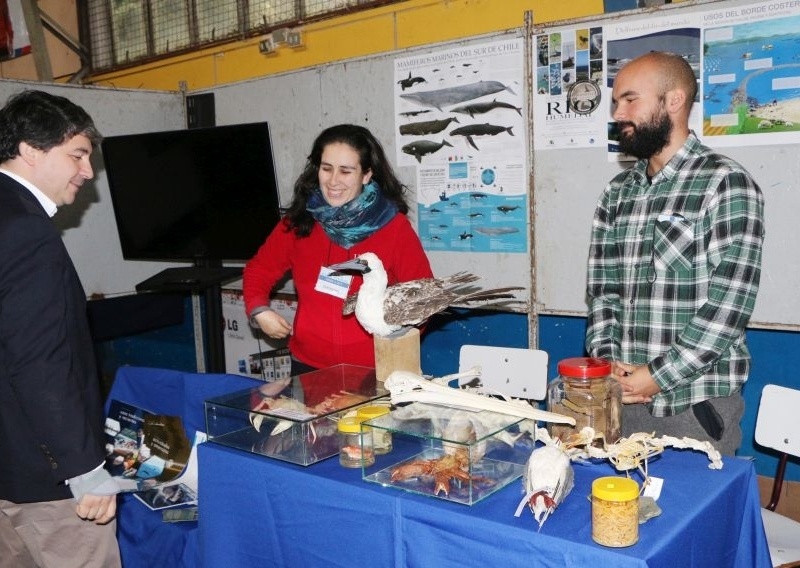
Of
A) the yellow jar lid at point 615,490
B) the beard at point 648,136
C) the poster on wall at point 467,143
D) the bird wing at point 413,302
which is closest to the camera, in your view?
the yellow jar lid at point 615,490

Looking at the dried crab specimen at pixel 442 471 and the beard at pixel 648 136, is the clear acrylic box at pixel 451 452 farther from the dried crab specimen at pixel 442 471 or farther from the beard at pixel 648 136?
the beard at pixel 648 136

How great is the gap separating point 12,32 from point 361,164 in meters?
3.87

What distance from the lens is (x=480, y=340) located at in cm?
321

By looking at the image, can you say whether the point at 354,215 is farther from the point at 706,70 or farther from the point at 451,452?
the point at 706,70

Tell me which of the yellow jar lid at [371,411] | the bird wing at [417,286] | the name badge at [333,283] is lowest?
the yellow jar lid at [371,411]

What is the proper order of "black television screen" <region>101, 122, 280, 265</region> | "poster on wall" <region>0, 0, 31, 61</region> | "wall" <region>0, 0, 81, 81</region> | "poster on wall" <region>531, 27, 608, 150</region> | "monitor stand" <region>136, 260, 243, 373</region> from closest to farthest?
1. "poster on wall" <region>531, 27, 608, 150</region>
2. "black television screen" <region>101, 122, 280, 265</region>
3. "monitor stand" <region>136, 260, 243, 373</region>
4. "poster on wall" <region>0, 0, 31, 61</region>
5. "wall" <region>0, 0, 81, 81</region>

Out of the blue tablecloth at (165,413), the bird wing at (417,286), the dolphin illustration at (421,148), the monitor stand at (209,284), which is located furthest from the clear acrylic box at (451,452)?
the monitor stand at (209,284)

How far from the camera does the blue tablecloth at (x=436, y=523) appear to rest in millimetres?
1217

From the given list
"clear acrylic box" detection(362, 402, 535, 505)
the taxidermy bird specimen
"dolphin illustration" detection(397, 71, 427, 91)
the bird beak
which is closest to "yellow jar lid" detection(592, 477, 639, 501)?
"clear acrylic box" detection(362, 402, 535, 505)

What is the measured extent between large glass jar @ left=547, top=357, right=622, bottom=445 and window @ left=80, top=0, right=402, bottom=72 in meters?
2.91

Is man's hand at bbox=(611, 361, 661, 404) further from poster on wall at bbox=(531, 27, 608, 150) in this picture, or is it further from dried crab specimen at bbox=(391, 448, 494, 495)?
poster on wall at bbox=(531, 27, 608, 150)

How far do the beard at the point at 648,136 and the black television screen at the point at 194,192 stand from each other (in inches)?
72.1

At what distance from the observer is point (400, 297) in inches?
70.2

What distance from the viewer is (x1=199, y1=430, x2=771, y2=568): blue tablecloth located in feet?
3.99
